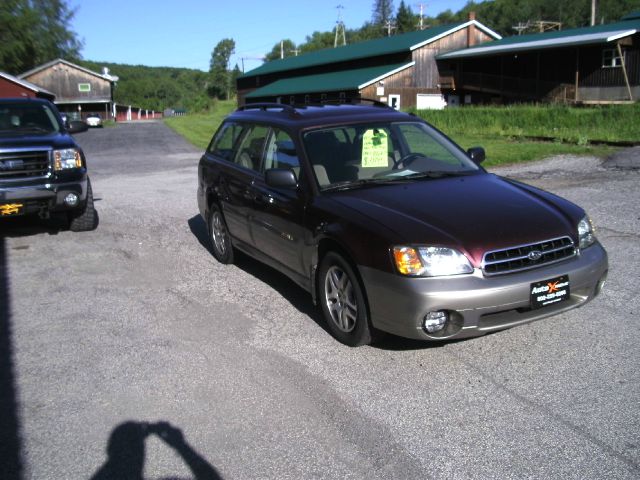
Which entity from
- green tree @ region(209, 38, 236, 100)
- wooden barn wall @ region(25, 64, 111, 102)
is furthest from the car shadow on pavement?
green tree @ region(209, 38, 236, 100)

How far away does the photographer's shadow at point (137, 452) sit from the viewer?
10.5 ft

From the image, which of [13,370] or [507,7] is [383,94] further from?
[507,7]

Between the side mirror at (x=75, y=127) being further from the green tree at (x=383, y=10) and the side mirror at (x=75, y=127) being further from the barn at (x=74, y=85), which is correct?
the green tree at (x=383, y=10)

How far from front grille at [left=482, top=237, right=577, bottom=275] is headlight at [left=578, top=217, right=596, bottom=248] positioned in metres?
0.23

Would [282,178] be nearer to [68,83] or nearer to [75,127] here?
[75,127]

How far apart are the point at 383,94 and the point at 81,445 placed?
46.5m

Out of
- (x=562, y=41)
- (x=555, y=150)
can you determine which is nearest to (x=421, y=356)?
(x=555, y=150)

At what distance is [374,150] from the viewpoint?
550 centimetres

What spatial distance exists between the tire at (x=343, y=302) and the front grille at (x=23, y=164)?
5.41m

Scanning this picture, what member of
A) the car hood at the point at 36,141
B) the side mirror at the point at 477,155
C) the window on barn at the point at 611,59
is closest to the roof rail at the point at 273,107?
the side mirror at the point at 477,155

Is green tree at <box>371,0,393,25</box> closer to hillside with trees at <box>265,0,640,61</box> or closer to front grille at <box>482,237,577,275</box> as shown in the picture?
hillside with trees at <box>265,0,640,61</box>

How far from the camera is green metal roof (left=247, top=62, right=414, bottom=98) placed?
4747cm

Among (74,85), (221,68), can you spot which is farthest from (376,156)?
(221,68)

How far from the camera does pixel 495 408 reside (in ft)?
12.1
